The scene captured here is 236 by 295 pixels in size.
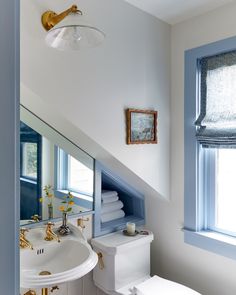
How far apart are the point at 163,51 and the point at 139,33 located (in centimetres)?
25

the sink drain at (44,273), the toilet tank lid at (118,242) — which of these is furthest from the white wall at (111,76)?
the sink drain at (44,273)

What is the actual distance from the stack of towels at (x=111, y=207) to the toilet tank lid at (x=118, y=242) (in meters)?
0.14

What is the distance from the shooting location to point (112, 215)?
81.2 inches

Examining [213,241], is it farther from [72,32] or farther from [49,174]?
[72,32]

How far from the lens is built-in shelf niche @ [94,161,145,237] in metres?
1.85

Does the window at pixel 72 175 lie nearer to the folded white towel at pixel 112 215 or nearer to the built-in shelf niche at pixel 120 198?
the built-in shelf niche at pixel 120 198

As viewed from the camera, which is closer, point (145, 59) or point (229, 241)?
point (229, 241)

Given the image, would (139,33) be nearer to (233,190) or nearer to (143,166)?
(143,166)

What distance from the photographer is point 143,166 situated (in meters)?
1.78

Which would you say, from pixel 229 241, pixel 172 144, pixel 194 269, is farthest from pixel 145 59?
pixel 194 269

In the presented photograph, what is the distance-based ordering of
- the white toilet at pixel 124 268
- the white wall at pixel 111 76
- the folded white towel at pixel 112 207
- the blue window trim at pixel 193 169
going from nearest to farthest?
the white wall at pixel 111 76 → the white toilet at pixel 124 268 → the blue window trim at pixel 193 169 → the folded white towel at pixel 112 207

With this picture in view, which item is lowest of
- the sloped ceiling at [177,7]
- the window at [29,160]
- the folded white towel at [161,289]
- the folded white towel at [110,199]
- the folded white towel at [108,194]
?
the folded white towel at [161,289]

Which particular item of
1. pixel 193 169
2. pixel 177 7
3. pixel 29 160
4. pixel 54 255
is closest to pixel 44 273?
pixel 54 255

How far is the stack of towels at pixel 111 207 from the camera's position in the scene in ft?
6.54
